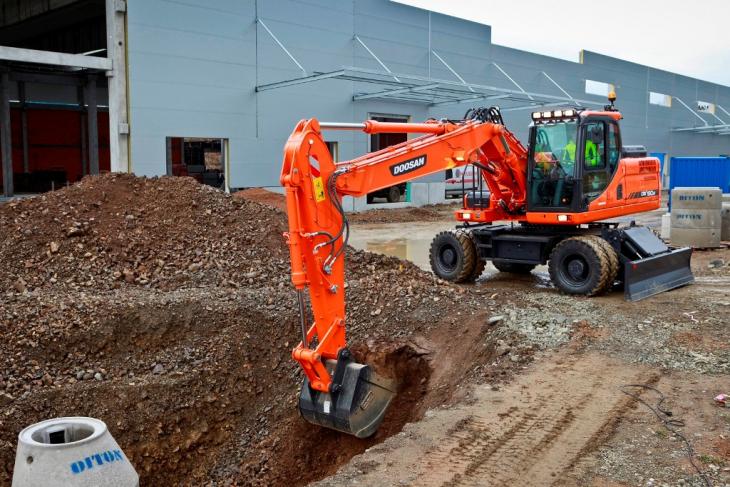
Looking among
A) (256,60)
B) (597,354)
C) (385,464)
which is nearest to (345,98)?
(256,60)

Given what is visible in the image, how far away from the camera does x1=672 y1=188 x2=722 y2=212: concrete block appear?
15.6m

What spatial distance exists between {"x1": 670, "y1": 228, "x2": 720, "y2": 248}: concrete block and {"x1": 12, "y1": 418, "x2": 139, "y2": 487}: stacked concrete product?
14.4 meters

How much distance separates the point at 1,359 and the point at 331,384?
12.6 ft

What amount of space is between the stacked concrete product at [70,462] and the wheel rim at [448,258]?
25.9 ft

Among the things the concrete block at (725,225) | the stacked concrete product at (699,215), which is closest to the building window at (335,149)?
the stacked concrete product at (699,215)

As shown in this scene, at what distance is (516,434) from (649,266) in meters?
5.94

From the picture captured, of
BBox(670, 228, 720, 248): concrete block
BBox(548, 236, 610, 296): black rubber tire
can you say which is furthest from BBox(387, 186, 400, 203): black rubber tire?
BBox(548, 236, 610, 296): black rubber tire

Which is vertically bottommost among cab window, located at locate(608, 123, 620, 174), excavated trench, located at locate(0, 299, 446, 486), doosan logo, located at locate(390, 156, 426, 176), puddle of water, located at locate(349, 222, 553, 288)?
excavated trench, located at locate(0, 299, 446, 486)

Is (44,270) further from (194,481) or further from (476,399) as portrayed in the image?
(476,399)

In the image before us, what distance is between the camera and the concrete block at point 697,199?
15.6m

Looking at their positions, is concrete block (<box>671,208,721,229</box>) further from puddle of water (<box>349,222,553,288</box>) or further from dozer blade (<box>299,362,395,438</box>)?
dozer blade (<box>299,362,395,438</box>)

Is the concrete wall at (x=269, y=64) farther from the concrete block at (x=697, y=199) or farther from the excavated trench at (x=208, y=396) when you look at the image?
the concrete block at (x=697, y=199)

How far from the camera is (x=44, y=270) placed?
9539 mm

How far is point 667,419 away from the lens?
5.76m
